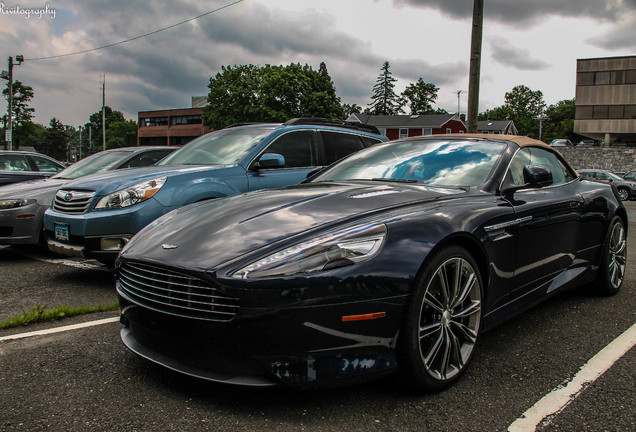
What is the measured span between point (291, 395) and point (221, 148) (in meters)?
4.09

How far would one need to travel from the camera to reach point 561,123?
325 feet

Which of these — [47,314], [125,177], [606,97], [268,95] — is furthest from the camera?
[606,97]

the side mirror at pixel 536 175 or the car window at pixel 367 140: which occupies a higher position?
the car window at pixel 367 140

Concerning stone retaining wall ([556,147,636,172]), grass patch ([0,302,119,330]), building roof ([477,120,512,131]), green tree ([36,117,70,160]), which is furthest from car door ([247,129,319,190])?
green tree ([36,117,70,160])

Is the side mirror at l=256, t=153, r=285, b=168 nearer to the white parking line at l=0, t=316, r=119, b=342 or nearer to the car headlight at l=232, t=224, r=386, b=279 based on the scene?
the white parking line at l=0, t=316, r=119, b=342

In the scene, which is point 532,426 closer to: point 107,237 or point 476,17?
point 107,237

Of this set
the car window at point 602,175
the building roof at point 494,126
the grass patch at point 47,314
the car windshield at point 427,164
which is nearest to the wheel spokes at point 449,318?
the car windshield at point 427,164

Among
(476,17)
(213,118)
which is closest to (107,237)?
(476,17)

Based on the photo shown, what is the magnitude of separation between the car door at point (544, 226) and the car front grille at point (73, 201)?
12.4ft

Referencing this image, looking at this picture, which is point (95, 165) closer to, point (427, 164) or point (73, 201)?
point (73, 201)

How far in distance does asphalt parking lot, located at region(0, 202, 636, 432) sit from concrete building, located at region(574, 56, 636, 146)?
61.9 metres

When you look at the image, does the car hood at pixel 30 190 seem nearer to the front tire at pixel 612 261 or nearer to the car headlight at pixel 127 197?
the car headlight at pixel 127 197

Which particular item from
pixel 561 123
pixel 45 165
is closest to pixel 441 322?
pixel 45 165

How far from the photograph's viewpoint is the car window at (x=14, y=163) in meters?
9.62
